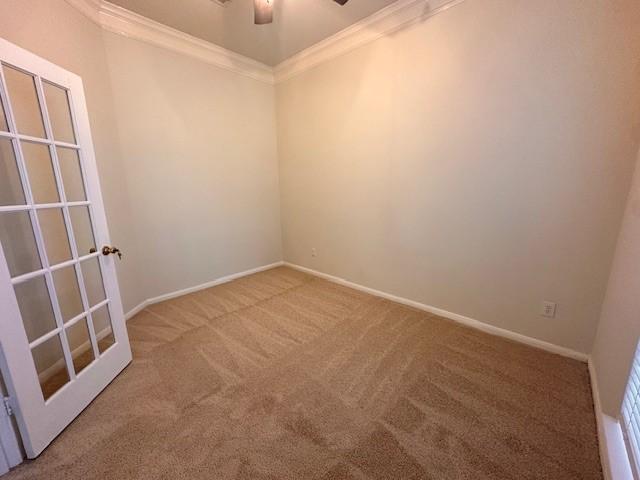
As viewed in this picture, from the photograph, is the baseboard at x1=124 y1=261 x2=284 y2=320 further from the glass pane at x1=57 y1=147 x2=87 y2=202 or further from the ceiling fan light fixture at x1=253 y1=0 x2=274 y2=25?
the ceiling fan light fixture at x1=253 y1=0 x2=274 y2=25

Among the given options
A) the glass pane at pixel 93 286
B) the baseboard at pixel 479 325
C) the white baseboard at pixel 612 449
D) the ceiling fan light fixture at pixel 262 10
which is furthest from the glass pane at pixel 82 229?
the white baseboard at pixel 612 449

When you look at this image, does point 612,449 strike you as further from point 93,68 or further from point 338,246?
point 93,68

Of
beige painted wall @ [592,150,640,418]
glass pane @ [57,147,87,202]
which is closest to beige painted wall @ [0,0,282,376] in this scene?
glass pane @ [57,147,87,202]

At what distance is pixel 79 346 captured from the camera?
1.86m

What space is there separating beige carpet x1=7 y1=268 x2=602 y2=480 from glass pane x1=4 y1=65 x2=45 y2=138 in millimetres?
1699

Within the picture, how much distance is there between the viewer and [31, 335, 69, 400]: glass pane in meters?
1.65

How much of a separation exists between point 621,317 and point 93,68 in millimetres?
4091

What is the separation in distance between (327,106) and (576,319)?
3073 mm

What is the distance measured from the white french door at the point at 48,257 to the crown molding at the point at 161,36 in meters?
1.15

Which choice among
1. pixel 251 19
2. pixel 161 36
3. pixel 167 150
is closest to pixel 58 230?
pixel 167 150

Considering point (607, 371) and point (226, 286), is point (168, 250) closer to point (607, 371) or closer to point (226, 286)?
point (226, 286)

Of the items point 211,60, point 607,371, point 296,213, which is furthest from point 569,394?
point 211,60

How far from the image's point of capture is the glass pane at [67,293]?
179 cm

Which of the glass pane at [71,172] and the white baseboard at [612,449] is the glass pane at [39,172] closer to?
the glass pane at [71,172]
